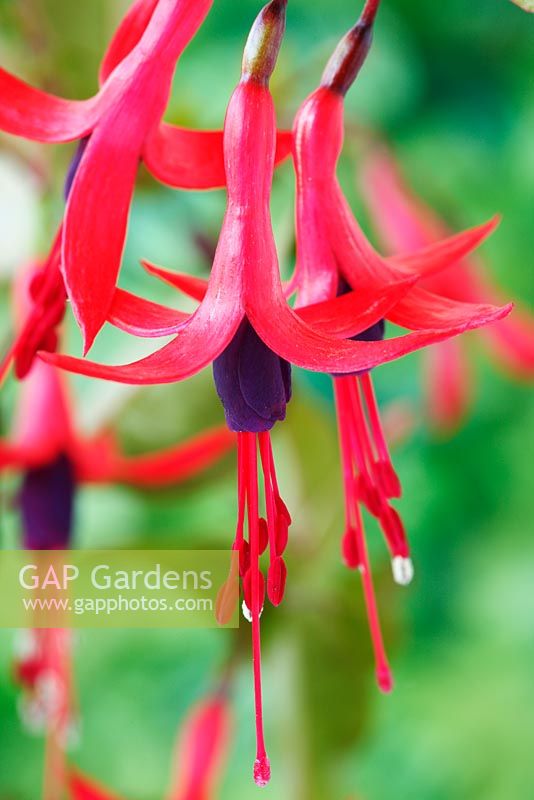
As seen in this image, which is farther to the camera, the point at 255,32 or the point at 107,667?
the point at 107,667

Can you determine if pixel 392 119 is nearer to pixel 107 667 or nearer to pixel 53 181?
pixel 53 181

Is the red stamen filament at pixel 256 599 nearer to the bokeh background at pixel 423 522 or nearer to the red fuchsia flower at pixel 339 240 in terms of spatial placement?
the red fuchsia flower at pixel 339 240

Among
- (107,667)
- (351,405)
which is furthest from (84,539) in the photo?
(351,405)

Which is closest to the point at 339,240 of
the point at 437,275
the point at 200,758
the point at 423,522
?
the point at 437,275

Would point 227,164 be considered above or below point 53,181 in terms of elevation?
below

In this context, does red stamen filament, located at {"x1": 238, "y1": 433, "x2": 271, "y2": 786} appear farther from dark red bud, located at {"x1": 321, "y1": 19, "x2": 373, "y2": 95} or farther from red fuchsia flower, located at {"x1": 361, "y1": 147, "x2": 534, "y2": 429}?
red fuchsia flower, located at {"x1": 361, "y1": 147, "x2": 534, "y2": 429}

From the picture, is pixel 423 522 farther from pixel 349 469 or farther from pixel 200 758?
pixel 349 469
